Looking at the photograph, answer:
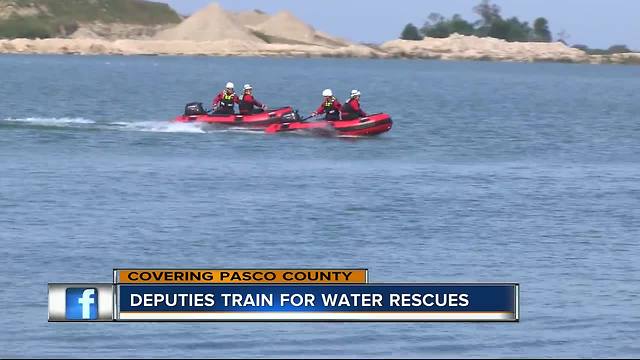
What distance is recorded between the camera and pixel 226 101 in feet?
181

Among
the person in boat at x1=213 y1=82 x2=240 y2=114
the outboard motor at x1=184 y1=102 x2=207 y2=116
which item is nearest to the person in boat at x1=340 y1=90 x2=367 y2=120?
the person in boat at x1=213 y1=82 x2=240 y2=114

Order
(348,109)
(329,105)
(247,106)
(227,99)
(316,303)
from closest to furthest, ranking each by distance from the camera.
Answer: (316,303)
(329,105)
(348,109)
(227,99)
(247,106)

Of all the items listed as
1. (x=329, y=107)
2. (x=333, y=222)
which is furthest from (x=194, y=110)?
(x=333, y=222)

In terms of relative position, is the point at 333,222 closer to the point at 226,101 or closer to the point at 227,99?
the point at 227,99

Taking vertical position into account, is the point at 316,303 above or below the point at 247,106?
above

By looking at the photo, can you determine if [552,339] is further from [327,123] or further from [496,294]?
[327,123]

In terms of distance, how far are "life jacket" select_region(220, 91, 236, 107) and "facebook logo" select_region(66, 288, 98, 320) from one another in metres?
36.3

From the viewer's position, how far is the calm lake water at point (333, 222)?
22781 millimetres

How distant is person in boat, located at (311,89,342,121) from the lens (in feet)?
173

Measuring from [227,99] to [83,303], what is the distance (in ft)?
121

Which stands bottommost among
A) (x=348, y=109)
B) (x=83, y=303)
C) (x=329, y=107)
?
(x=348, y=109)

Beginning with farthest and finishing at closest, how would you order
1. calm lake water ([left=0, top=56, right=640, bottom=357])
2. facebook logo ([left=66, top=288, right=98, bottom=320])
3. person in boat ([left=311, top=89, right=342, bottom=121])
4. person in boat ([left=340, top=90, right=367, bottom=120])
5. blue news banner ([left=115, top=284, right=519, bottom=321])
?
person in boat ([left=340, top=90, right=367, bottom=120]) < person in boat ([left=311, top=89, right=342, bottom=121]) < calm lake water ([left=0, top=56, right=640, bottom=357]) < facebook logo ([left=66, top=288, right=98, bottom=320]) < blue news banner ([left=115, top=284, right=519, bottom=321])

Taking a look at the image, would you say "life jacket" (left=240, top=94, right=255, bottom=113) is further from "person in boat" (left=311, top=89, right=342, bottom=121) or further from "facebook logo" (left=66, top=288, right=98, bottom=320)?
"facebook logo" (left=66, top=288, right=98, bottom=320)

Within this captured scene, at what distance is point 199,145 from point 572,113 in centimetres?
3766
